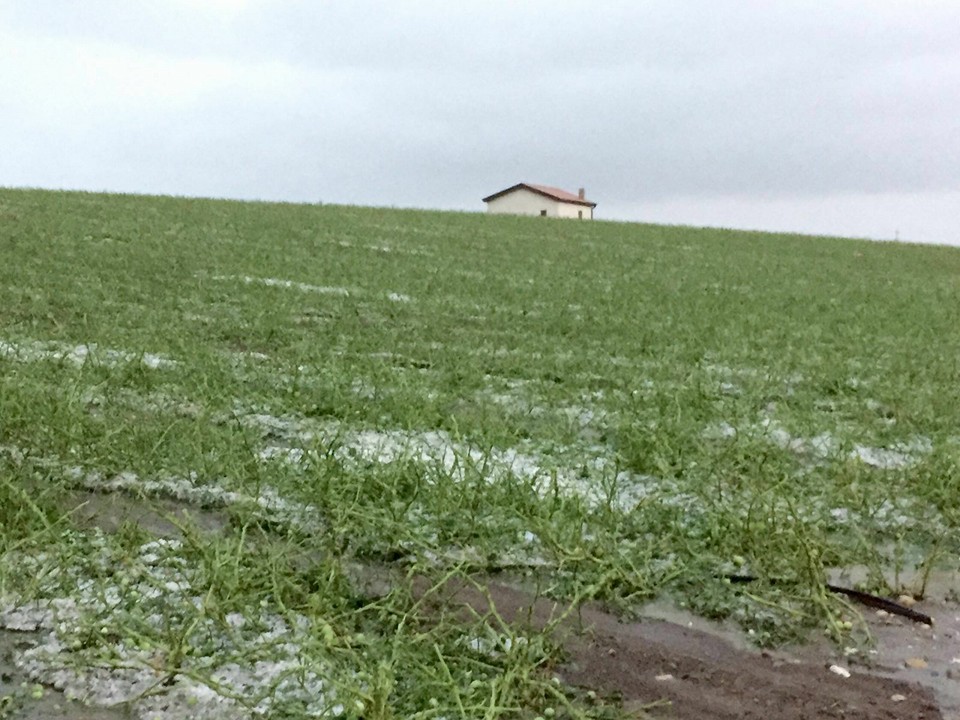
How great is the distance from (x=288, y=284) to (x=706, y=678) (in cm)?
645

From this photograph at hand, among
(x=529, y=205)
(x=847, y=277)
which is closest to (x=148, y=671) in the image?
(x=847, y=277)

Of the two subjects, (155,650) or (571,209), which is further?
(571,209)

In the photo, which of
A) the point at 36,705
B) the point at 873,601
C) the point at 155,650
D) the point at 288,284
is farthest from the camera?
the point at 288,284

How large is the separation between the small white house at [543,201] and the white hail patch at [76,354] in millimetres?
36771

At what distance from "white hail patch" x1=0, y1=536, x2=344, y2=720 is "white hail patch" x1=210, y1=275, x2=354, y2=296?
5.43m

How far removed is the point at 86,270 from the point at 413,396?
466cm

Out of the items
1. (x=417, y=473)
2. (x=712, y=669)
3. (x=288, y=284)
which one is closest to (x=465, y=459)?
(x=417, y=473)

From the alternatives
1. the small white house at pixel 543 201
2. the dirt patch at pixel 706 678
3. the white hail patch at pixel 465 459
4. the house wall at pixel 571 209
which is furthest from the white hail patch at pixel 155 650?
the house wall at pixel 571 209

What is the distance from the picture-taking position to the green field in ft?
6.83

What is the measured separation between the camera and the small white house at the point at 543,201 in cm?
4178

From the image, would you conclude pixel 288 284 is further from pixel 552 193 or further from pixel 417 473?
pixel 552 193

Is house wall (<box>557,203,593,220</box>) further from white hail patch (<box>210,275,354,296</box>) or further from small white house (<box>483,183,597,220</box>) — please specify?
white hail patch (<box>210,275,354,296</box>)

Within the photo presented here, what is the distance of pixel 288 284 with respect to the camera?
803 cm

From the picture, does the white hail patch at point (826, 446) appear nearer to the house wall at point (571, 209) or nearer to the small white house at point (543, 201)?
the small white house at point (543, 201)
